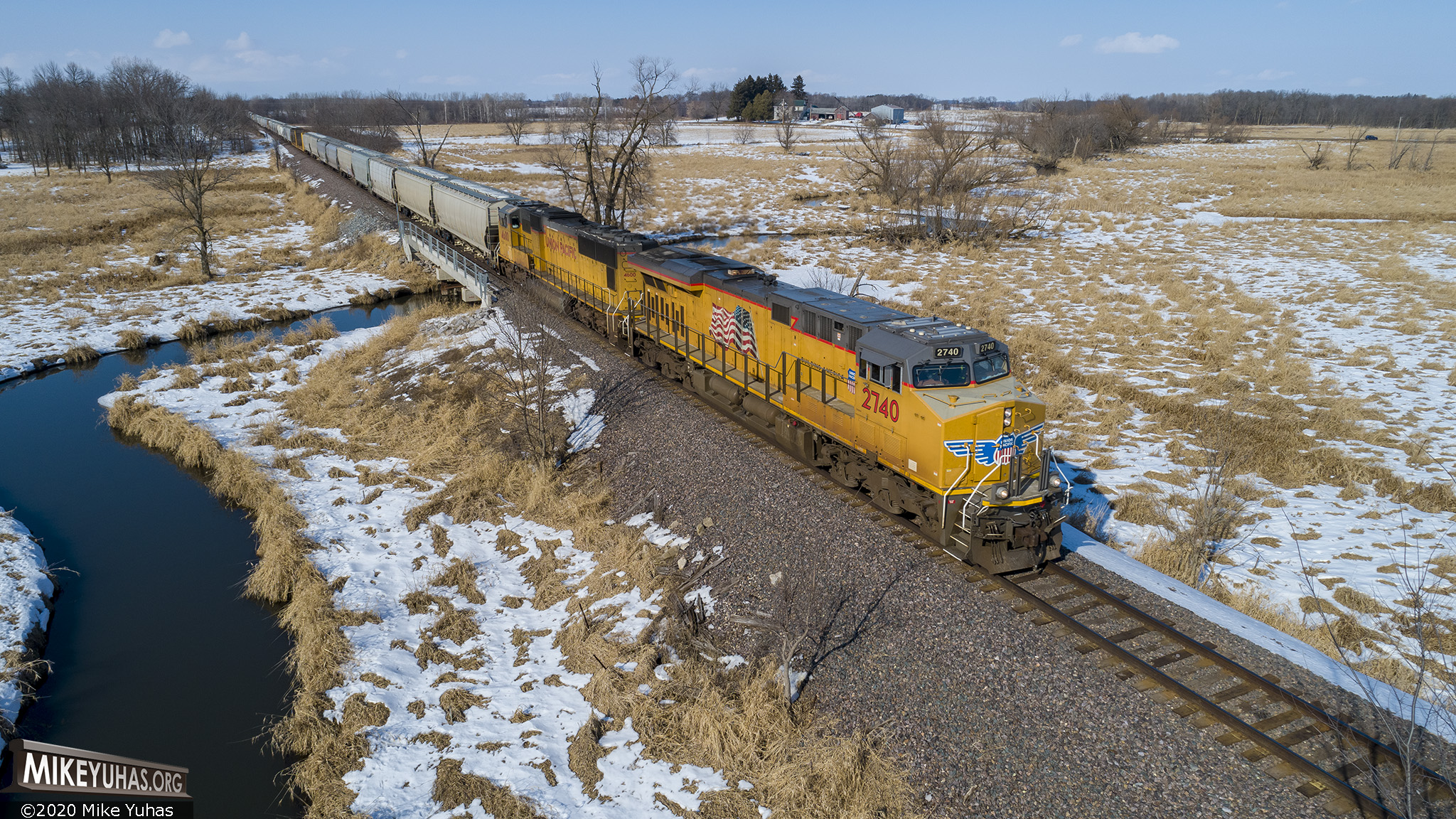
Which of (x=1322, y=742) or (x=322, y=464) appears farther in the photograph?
(x=322, y=464)

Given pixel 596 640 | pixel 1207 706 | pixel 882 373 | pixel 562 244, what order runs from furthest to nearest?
pixel 562 244, pixel 882 373, pixel 596 640, pixel 1207 706

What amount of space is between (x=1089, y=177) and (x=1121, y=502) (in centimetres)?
6739

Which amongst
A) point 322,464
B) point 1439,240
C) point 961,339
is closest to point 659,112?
point 322,464

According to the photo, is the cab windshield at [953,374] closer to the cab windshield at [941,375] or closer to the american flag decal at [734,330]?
the cab windshield at [941,375]

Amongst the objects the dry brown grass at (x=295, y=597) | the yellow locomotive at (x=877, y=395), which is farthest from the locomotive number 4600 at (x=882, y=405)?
the dry brown grass at (x=295, y=597)

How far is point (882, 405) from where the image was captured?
12992 mm

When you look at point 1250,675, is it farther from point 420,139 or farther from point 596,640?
point 420,139

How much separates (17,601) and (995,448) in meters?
18.2

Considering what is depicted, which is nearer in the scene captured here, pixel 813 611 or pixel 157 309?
pixel 813 611

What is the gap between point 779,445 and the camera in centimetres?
1669

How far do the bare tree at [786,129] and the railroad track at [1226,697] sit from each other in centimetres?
9731

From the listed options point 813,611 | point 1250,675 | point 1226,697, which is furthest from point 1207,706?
point 813,611

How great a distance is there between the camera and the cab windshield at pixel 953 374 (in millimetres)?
12148

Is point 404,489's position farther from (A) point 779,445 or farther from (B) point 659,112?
(B) point 659,112
